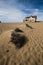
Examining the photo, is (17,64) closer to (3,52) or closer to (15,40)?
(3,52)

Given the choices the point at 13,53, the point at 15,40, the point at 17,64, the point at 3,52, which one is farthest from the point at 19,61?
the point at 15,40

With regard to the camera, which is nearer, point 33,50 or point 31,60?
point 31,60

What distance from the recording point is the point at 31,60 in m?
6.60

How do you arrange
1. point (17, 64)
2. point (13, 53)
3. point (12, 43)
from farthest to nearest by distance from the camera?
point (12, 43) < point (13, 53) < point (17, 64)

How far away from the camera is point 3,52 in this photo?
7.74 metres

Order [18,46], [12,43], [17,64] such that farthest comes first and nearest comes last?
[12,43] → [18,46] → [17,64]

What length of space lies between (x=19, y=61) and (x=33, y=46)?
2.16 m

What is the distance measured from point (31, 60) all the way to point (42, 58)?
61 cm

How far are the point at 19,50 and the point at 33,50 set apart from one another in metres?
0.81

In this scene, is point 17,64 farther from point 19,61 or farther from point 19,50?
point 19,50

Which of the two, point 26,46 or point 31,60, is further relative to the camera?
point 26,46

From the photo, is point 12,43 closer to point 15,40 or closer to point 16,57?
point 15,40

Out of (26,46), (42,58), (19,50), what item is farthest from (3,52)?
(42,58)

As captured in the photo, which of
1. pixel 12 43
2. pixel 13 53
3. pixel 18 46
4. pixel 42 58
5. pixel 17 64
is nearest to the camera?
pixel 17 64
